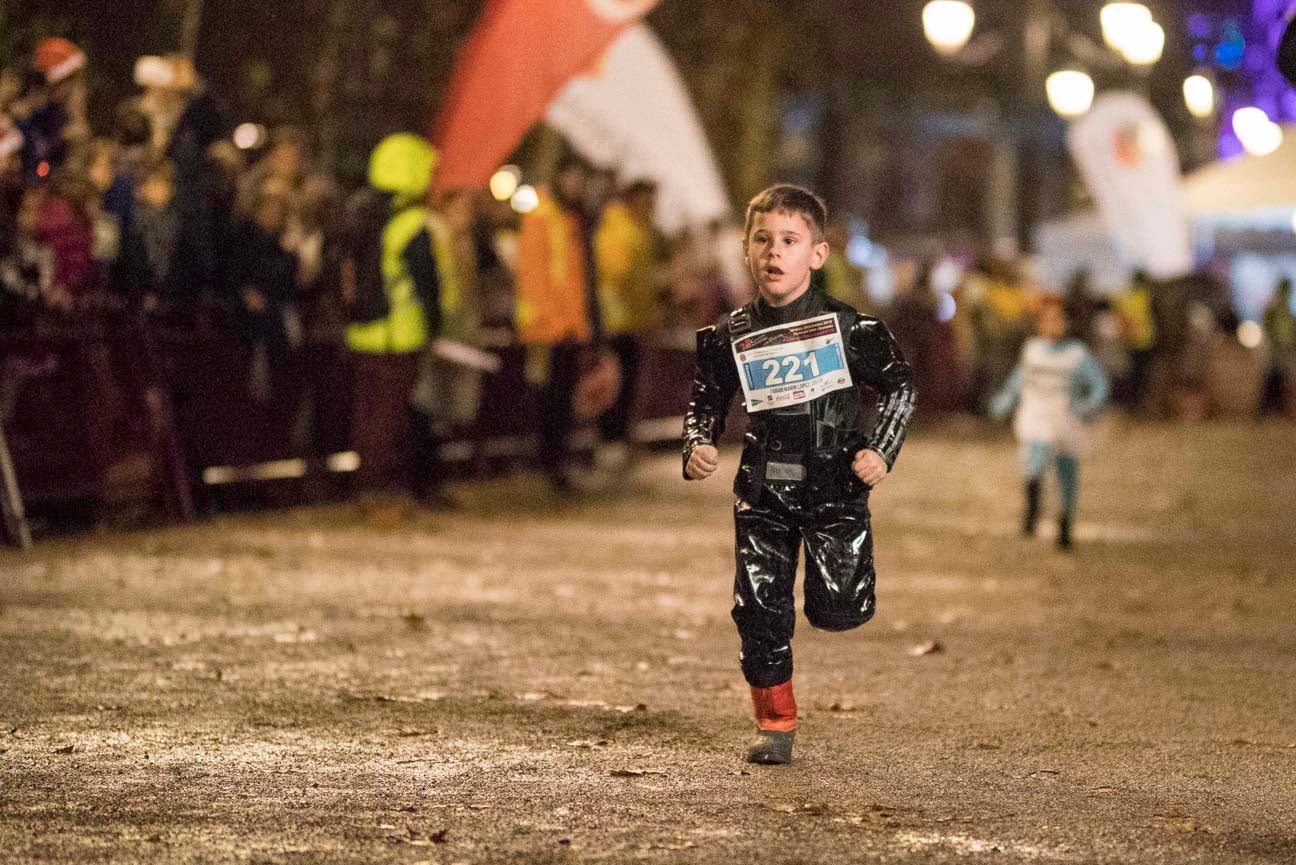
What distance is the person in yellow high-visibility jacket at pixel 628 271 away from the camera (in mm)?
16969

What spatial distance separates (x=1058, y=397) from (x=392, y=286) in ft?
13.9

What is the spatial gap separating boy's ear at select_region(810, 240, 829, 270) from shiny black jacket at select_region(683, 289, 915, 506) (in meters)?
0.09

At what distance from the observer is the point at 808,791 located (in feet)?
20.3

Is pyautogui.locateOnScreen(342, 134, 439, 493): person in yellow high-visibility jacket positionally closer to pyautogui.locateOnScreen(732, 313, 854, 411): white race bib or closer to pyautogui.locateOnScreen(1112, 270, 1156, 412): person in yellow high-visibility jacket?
pyautogui.locateOnScreen(732, 313, 854, 411): white race bib

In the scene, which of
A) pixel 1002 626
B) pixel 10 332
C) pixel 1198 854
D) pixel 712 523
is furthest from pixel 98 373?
pixel 1198 854

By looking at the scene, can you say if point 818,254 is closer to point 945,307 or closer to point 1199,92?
point 945,307

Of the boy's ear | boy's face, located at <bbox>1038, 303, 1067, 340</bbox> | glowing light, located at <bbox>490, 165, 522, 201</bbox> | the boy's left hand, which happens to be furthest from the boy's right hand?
glowing light, located at <bbox>490, 165, 522, 201</bbox>

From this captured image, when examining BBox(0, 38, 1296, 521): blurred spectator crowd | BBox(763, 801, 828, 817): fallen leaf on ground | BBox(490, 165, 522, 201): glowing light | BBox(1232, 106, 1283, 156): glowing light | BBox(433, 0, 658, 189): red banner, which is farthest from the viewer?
BBox(490, 165, 522, 201): glowing light

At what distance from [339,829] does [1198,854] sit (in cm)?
217

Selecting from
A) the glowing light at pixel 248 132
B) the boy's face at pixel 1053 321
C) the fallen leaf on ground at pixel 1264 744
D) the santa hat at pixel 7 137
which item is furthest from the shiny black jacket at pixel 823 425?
the glowing light at pixel 248 132

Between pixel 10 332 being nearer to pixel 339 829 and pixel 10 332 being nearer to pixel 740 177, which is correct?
pixel 339 829

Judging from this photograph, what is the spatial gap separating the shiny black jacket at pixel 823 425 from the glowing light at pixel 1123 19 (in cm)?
Result: 1864

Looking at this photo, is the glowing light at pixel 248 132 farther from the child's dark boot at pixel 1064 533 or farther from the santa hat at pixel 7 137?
the child's dark boot at pixel 1064 533

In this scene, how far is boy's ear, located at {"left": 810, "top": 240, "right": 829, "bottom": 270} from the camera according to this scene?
6555mm
